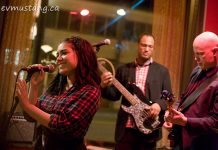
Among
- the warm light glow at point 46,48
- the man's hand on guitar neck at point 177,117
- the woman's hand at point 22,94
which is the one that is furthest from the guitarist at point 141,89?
the woman's hand at point 22,94

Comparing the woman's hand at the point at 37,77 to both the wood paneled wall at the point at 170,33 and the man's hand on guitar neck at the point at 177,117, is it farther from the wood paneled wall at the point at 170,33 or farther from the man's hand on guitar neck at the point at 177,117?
the wood paneled wall at the point at 170,33

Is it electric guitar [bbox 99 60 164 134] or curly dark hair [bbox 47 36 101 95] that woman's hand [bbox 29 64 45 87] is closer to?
curly dark hair [bbox 47 36 101 95]

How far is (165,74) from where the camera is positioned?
3.06 metres

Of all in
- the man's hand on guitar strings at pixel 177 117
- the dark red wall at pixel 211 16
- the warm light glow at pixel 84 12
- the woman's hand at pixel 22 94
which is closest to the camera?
the woman's hand at pixel 22 94

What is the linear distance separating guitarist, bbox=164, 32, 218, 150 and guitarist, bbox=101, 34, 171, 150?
2.22 feet

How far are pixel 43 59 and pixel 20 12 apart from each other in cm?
56

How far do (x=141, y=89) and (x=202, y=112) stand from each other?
38.5 inches

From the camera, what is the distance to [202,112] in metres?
2.04

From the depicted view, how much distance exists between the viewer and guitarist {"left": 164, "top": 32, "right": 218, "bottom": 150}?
6.41 ft

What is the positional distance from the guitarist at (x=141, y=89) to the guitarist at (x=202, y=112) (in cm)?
68

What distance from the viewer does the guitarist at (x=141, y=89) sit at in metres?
2.85

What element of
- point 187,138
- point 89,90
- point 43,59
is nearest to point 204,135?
point 187,138

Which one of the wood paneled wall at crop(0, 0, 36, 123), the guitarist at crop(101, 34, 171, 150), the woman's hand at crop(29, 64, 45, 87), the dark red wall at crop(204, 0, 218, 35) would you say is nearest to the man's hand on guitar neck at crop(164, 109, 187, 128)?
the woman's hand at crop(29, 64, 45, 87)

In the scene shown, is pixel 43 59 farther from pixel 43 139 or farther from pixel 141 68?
pixel 43 139
